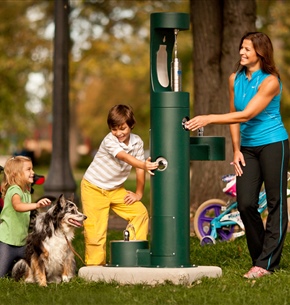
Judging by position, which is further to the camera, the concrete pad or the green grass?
the concrete pad

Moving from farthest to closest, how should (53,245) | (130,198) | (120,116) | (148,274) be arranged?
(130,198) → (120,116) → (53,245) → (148,274)

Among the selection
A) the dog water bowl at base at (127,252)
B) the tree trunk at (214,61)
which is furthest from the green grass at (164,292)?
the tree trunk at (214,61)

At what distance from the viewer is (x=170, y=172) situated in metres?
7.54

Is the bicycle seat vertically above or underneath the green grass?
above

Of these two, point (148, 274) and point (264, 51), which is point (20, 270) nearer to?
point (148, 274)

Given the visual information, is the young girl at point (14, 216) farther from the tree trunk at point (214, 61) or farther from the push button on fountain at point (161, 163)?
the tree trunk at point (214, 61)

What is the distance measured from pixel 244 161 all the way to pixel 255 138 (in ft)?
0.66

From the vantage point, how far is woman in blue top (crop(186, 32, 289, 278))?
25.2 feet

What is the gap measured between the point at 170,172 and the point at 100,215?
3.36 feet

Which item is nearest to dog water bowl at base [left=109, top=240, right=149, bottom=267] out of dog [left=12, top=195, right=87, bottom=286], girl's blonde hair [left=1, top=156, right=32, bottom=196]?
dog [left=12, top=195, right=87, bottom=286]

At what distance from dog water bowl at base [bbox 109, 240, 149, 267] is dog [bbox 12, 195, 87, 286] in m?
0.36

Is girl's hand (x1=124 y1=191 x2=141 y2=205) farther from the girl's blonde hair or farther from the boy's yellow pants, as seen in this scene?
the girl's blonde hair

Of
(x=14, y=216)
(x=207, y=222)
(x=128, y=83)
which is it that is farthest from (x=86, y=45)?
(x=14, y=216)

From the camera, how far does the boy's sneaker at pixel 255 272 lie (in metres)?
7.72
